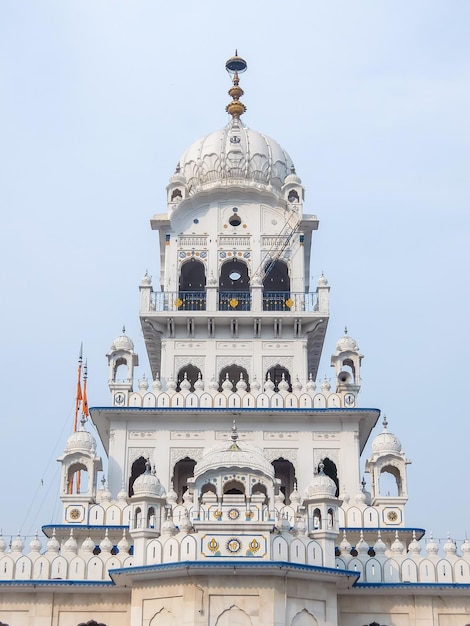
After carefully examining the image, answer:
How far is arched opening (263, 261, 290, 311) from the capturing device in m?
40.5

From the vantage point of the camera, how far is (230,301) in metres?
40.2

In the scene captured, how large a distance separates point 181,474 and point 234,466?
8.19 meters

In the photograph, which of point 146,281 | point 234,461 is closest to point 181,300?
point 146,281

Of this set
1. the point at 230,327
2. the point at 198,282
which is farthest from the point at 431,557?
the point at 198,282

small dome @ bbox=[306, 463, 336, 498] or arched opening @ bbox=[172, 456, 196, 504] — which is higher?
arched opening @ bbox=[172, 456, 196, 504]

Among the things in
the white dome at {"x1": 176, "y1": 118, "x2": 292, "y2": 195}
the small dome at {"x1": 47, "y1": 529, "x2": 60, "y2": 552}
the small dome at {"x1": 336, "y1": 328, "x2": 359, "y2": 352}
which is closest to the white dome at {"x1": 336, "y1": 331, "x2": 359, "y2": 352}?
the small dome at {"x1": 336, "y1": 328, "x2": 359, "y2": 352}

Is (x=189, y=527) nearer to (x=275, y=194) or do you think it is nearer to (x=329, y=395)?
(x=329, y=395)

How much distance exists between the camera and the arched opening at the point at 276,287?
40.5 metres

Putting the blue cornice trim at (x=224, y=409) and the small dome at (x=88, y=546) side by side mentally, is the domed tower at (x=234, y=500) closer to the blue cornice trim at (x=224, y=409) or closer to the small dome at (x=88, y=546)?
the small dome at (x=88, y=546)

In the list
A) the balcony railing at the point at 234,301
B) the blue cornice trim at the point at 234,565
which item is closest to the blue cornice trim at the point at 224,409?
the balcony railing at the point at 234,301

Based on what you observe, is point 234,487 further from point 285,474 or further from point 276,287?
point 276,287

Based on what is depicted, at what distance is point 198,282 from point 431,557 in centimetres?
1668

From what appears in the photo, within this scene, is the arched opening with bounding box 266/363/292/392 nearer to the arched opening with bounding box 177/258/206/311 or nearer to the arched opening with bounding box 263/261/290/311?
the arched opening with bounding box 263/261/290/311

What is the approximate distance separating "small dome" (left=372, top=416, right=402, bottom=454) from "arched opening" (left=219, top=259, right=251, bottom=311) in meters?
7.38
